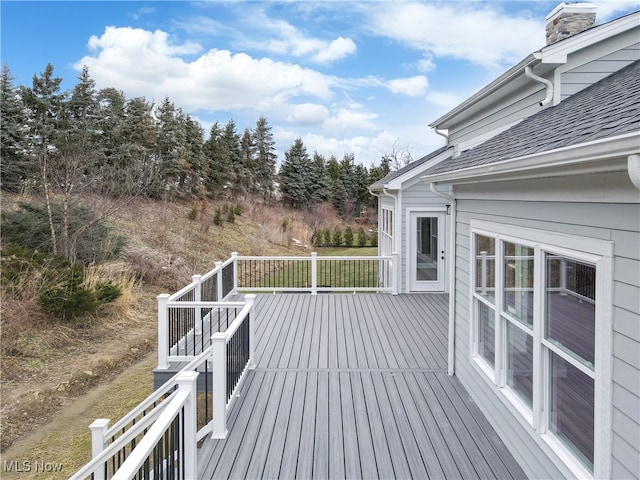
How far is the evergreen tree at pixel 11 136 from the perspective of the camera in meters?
15.1

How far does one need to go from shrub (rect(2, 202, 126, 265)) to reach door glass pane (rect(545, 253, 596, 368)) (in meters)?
10.2

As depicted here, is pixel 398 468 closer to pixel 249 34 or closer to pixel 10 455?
pixel 10 455

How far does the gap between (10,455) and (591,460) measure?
5782 mm

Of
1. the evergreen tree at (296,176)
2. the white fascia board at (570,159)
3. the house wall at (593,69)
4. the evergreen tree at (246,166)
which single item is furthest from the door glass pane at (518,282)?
the evergreen tree at (296,176)

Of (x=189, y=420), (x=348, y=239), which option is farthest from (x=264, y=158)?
(x=189, y=420)

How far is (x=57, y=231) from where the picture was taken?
10.6m

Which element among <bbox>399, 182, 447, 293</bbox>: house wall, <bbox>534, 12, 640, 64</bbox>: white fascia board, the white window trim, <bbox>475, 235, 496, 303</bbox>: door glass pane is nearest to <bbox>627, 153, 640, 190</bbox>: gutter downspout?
the white window trim

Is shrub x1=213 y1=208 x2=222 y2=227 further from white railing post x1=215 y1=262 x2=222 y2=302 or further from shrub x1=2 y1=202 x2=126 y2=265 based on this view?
white railing post x1=215 y1=262 x2=222 y2=302

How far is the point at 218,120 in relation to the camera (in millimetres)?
29188

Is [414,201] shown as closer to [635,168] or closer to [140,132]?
[635,168]

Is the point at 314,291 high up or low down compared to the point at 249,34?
down

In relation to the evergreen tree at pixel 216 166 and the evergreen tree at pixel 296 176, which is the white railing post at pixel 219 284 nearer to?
the evergreen tree at pixel 216 166

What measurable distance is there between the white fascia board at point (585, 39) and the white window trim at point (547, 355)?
222cm

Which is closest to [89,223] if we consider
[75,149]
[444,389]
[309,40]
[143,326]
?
[75,149]
